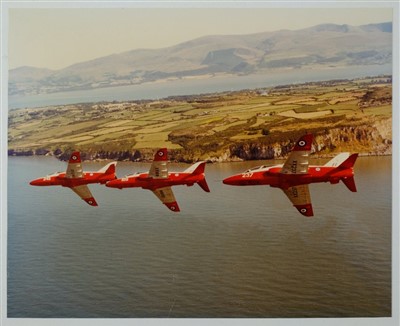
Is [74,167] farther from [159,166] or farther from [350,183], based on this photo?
[350,183]

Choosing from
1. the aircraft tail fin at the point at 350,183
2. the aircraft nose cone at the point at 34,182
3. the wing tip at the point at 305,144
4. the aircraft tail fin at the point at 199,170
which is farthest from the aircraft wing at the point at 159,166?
the aircraft tail fin at the point at 350,183

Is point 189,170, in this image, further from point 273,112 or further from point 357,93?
point 357,93

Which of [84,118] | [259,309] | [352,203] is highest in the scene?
[84,118]

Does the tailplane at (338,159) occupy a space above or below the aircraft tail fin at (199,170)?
above

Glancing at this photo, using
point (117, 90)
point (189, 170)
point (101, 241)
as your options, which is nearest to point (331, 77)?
point (189, 170)

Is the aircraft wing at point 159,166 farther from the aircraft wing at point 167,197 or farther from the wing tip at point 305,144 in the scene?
the wing tip at point 305,144

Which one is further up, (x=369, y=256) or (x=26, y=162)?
(x=26, y=162)
